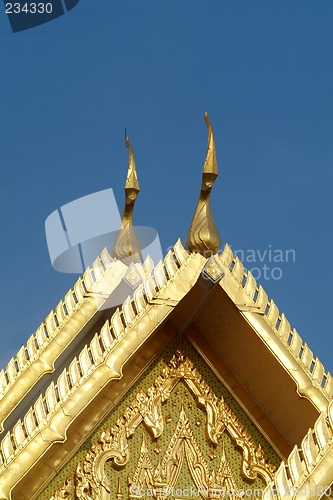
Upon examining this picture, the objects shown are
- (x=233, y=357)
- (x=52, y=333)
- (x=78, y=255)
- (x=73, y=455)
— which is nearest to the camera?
(x=73, y=455)

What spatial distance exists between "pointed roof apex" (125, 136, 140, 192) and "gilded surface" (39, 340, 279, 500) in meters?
1.48

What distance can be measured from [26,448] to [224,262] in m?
1.81

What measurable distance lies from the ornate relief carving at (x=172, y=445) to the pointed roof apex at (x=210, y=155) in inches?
49.2

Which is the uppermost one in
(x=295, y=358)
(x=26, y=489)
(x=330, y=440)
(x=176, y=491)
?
(x=295, y=358)

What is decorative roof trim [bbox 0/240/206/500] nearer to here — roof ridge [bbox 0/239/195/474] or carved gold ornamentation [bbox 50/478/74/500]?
roof ridge [bbox 0/239/195/474]

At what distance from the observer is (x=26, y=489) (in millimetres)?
7359

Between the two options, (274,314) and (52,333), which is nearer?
(274,314)

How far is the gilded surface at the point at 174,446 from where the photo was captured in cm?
766

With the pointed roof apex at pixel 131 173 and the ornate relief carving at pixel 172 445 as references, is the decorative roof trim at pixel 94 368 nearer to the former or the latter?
the ornate relief carving at pixel 172 445

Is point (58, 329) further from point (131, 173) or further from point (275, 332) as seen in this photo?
point (275, 332)

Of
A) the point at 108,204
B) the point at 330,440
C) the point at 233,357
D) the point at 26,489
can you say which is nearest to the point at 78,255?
the point at 108,204

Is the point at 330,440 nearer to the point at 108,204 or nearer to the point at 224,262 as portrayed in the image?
the point at 224,262

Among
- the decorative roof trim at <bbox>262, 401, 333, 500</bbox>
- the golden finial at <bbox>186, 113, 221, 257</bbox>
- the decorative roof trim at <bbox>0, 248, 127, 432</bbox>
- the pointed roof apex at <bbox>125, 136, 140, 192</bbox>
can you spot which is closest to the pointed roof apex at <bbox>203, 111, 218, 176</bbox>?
the golden finial at <bbox>186, 113, 221, 257</bbox>

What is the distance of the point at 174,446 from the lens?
7.91 metres
